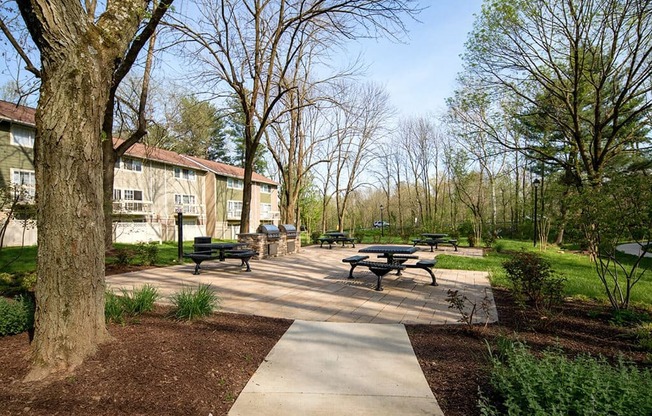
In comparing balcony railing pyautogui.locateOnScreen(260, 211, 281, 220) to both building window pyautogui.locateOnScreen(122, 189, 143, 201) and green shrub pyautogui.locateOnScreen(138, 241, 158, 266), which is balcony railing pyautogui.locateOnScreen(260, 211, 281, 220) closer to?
building window pyautogui.locateOnScreen(122, 189, 143, 201)

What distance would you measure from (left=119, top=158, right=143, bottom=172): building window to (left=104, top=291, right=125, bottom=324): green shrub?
23334 mm

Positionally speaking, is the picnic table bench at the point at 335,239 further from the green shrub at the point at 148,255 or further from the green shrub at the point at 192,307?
the green shrub at the point at 192,307

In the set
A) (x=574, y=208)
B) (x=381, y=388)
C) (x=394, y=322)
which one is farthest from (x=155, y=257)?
(x=574, y=208)

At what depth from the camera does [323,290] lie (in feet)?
23.7

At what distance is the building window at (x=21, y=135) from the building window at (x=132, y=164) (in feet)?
19.4

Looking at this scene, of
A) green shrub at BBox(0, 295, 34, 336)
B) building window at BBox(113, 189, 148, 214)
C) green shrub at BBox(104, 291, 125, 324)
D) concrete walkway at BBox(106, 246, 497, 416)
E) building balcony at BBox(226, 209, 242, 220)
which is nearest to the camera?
concrete walkway at BBox(106, 246, 497, 416)

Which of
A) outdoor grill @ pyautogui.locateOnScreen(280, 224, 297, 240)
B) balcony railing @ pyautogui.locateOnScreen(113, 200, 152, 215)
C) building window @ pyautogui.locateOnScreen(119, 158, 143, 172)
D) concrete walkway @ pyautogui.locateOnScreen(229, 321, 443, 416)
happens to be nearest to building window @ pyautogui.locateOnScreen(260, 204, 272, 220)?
balcony railing @ pyautogui.locateOnScreen(113, 200, 152, 215)

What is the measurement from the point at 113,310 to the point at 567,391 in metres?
4.28

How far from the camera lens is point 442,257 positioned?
12.8 meters

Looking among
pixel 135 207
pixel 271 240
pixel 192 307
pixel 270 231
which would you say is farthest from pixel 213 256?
pixel 135 207

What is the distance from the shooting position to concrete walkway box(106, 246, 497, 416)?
112 inches

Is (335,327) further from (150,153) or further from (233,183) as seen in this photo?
(233,183)

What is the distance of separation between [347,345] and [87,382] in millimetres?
2411

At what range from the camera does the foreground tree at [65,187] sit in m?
3.13
